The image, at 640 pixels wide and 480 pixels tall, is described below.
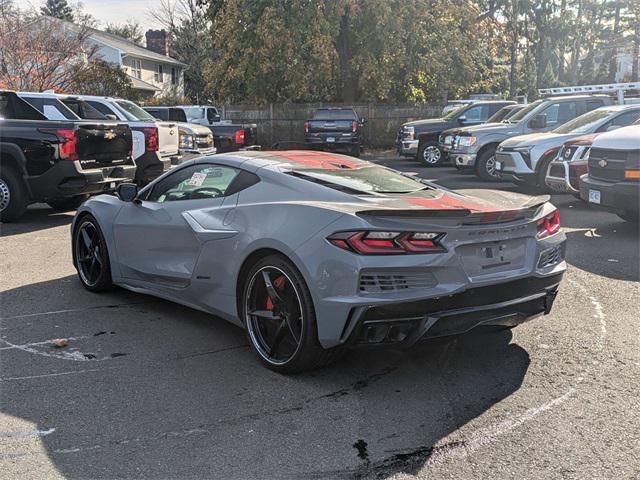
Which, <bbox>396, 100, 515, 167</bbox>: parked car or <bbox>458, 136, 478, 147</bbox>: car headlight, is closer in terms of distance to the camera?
<bbox>458, 136, 478, 147</bbox>: car headlight

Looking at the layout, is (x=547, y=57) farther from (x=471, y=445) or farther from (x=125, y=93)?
(x=471, y=445)

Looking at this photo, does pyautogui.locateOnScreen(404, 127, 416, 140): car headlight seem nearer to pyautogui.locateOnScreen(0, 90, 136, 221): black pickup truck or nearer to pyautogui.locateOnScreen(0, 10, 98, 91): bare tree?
pyautogui.locateOnScreen(0, 90, 136, 221): black pickup truck

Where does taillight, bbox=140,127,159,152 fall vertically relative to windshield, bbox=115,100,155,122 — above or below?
below

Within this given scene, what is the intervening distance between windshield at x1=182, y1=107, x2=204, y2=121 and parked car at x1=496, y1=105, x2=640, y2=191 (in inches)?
497

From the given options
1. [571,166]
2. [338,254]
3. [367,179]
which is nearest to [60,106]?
[367,179]

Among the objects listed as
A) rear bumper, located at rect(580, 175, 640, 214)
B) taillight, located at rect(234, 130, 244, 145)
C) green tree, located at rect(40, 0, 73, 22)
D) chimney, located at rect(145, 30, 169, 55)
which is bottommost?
rear bumper, located at rect(580, 175, 640, 214)

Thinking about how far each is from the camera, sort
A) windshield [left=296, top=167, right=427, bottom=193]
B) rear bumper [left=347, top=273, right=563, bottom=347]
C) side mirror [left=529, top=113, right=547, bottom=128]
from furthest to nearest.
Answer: side mirror [left=529, top=113, right=547, bottom=128], windshield [left=296, top=167, right=427, bottom=193], rear bumper [left=347, top=273, right=563, bottom=347]

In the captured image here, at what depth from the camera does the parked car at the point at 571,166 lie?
10.5 m

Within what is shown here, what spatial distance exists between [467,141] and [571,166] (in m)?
5.43

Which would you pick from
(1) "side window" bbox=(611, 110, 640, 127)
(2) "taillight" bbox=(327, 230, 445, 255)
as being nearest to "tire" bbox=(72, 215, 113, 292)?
(2) "taillight" bbox=(327, 230, 445, 255)

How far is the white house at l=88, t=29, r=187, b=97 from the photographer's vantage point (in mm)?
42344

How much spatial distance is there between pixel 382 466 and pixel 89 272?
4.19 m

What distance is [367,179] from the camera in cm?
503

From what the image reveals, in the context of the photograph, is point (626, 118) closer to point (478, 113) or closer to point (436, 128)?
point (478, 113)
